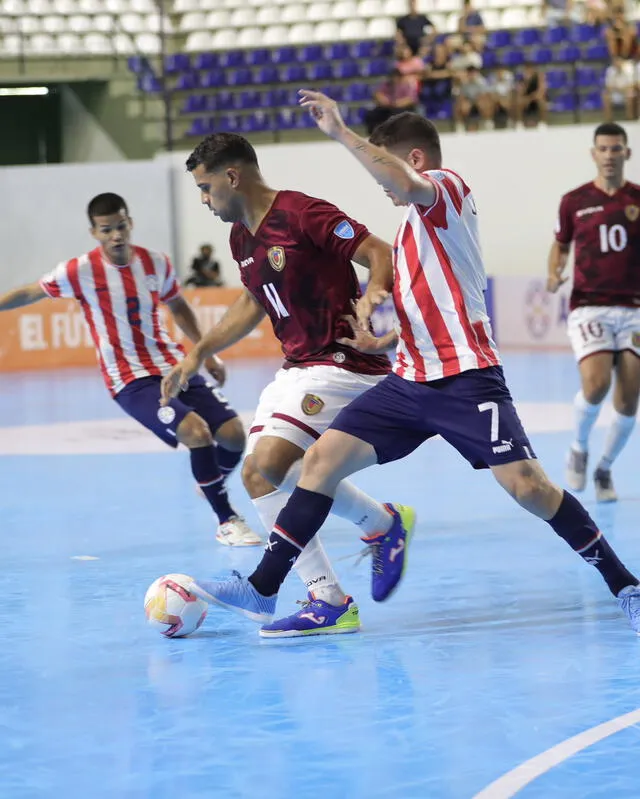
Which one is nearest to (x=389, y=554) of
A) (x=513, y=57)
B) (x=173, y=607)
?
(x=173, y=607)

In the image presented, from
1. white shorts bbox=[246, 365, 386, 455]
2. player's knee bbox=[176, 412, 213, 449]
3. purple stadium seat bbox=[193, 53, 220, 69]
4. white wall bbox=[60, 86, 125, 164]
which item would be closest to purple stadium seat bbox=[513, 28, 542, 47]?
purple stadium seat bbox=[193, 53, 220, 69]

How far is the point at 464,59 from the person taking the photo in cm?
2198

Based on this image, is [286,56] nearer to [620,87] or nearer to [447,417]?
[620,87]

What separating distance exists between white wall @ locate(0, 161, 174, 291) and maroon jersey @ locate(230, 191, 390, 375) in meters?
18.1

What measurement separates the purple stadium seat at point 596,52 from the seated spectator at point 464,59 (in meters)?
1.71

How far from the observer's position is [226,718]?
411 centimetres

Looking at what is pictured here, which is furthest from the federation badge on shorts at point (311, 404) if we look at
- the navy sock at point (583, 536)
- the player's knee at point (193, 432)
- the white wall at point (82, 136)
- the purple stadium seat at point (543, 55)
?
the white wall at point (82, 136)

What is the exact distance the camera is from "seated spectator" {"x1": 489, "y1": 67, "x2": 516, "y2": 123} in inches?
861

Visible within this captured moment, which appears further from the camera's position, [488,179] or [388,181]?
[488,179]

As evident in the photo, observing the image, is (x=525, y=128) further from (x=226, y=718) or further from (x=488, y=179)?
(x=226, y=718)

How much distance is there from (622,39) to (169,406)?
1564cm

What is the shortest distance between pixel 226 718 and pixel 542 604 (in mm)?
1876

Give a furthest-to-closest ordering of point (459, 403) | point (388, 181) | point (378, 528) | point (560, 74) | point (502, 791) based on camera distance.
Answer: point (560, 74) < point (378, 528) < point (459, 403) < point (388, 181) < point (502, 791)

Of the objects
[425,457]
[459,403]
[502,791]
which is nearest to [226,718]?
[502,791]
